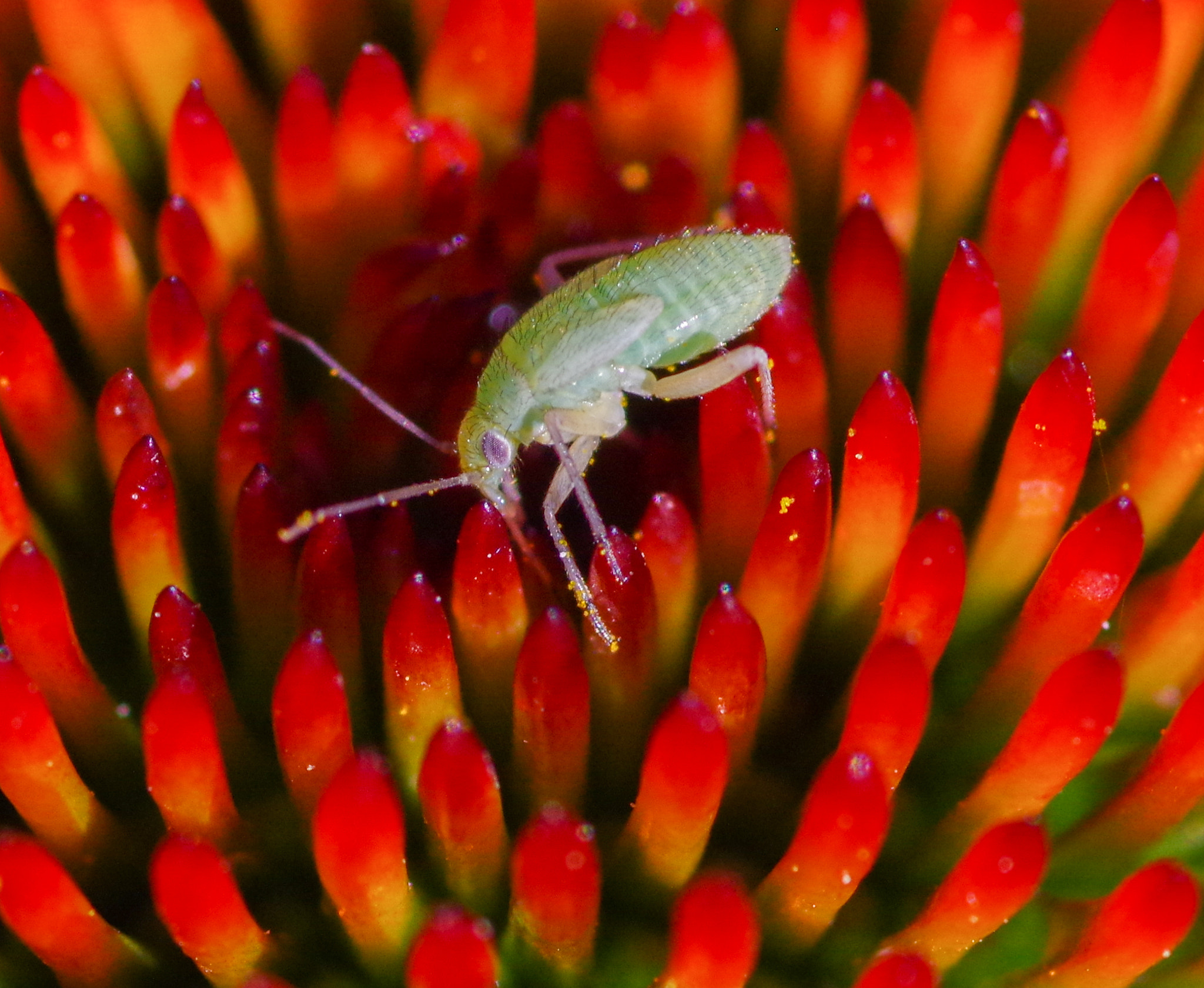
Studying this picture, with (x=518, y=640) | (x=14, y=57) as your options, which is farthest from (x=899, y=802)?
(x=14, y=57)

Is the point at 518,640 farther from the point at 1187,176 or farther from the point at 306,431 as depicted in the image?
the point at 1187,176

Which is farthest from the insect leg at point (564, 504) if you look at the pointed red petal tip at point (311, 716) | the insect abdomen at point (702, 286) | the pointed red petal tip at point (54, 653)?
the pointed red petal tip at point (54, 653)

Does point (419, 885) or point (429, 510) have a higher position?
point (429, 510)

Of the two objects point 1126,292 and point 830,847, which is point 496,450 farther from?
point 1126,292

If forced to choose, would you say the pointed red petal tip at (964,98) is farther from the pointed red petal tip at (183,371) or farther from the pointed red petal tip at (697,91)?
the pointed red petal tip at (183,371)

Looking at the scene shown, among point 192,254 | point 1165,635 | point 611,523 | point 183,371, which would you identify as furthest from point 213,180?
point 1165,635

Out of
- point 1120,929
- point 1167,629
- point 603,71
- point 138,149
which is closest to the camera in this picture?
point 1120,929

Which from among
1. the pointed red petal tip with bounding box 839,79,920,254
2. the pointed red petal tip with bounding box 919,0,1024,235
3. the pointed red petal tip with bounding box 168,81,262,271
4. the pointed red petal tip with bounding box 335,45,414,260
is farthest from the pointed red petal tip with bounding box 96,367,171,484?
the pointed red petal tip with bounding box 919,0,1024,235

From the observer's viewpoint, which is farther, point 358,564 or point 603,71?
point 603,71
